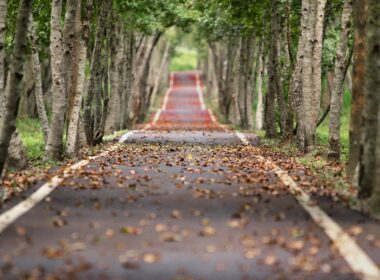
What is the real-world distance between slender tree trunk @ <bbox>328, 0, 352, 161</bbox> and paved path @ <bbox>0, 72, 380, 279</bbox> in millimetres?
2356

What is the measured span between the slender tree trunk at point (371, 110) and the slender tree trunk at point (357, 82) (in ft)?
8.52

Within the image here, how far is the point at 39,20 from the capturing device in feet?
86.6

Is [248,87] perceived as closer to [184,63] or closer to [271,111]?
[271,111]

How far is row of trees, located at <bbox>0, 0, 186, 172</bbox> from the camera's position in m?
12.2

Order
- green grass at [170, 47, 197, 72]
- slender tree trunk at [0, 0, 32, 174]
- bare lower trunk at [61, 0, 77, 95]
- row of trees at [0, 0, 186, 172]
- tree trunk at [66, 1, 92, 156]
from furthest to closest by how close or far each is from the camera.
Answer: green grass at [170, 47, 197, 72] → tree trunk at [66, 1, 92, 156] → bare lower trunk at [61, 0, 77, 95] → row of trees at [0, 0, 186, 172] → slender tree trunk at [0, 0, 32, 174]

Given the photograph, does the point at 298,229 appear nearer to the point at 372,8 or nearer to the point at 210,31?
the point at 372,8

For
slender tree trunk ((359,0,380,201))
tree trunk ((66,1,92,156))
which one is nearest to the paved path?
slender tree trunk ((359,0,380,201))

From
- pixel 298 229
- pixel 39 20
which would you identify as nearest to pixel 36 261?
pixel 298 229

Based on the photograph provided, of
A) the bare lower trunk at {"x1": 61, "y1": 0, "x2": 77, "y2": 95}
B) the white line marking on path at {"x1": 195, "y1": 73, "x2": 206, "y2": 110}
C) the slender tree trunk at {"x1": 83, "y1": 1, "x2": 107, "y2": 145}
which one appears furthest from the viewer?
the white line marking on path at {"x1": 195, "y1": 73, "x2": 206, "y2": 110}

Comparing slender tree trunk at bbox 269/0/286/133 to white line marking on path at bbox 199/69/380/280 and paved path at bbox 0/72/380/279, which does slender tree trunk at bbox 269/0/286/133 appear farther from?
white line marking on path at bbox 199/69/380/280

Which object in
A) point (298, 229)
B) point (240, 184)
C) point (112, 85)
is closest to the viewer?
point (298, 229)

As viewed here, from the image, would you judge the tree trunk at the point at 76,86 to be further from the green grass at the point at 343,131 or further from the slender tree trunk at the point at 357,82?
the slender tree trunk at the point at 357,82

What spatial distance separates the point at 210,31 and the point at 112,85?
11.4m

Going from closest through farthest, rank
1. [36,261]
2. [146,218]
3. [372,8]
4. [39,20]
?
1. [36,261]
2. [146,218]
3. [372,8]
4. [39,20]
